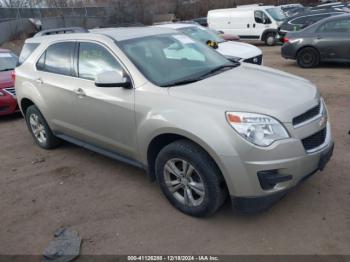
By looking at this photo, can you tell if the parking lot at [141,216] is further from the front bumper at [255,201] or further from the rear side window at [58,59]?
the rear side window at [58,59]

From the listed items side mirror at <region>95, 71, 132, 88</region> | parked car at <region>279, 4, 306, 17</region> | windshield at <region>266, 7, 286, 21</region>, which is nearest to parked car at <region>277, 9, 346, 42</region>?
windshield at <region>266, 7, 286, 21</region>

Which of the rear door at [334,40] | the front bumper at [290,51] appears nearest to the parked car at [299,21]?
the front bumper at [290,51]

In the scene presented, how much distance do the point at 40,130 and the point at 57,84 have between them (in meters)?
1.25

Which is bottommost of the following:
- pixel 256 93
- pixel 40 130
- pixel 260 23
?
pixel 40 130

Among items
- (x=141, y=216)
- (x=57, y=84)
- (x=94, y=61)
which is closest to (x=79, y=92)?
(x=94, y=61)

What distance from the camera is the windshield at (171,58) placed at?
3.65 metres

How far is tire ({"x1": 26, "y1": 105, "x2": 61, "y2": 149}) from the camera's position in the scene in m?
5.30

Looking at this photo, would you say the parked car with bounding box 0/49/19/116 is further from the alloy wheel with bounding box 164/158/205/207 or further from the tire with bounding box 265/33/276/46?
the tire with bounding box 265/33/276/46

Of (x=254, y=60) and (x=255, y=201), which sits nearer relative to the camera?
(x=255, y=201)

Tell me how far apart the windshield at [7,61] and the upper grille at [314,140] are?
743 cm

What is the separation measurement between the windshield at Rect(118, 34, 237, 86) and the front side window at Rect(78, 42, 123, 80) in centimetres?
19

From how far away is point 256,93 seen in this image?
322cm

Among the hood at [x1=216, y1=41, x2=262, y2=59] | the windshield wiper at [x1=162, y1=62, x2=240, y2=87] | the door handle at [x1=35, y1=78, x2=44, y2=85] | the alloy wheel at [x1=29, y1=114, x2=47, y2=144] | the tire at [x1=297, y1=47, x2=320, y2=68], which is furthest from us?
the tire at [x1=297, y1=47, x2=320, y2=68]

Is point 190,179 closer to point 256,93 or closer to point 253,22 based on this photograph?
point 256,93
